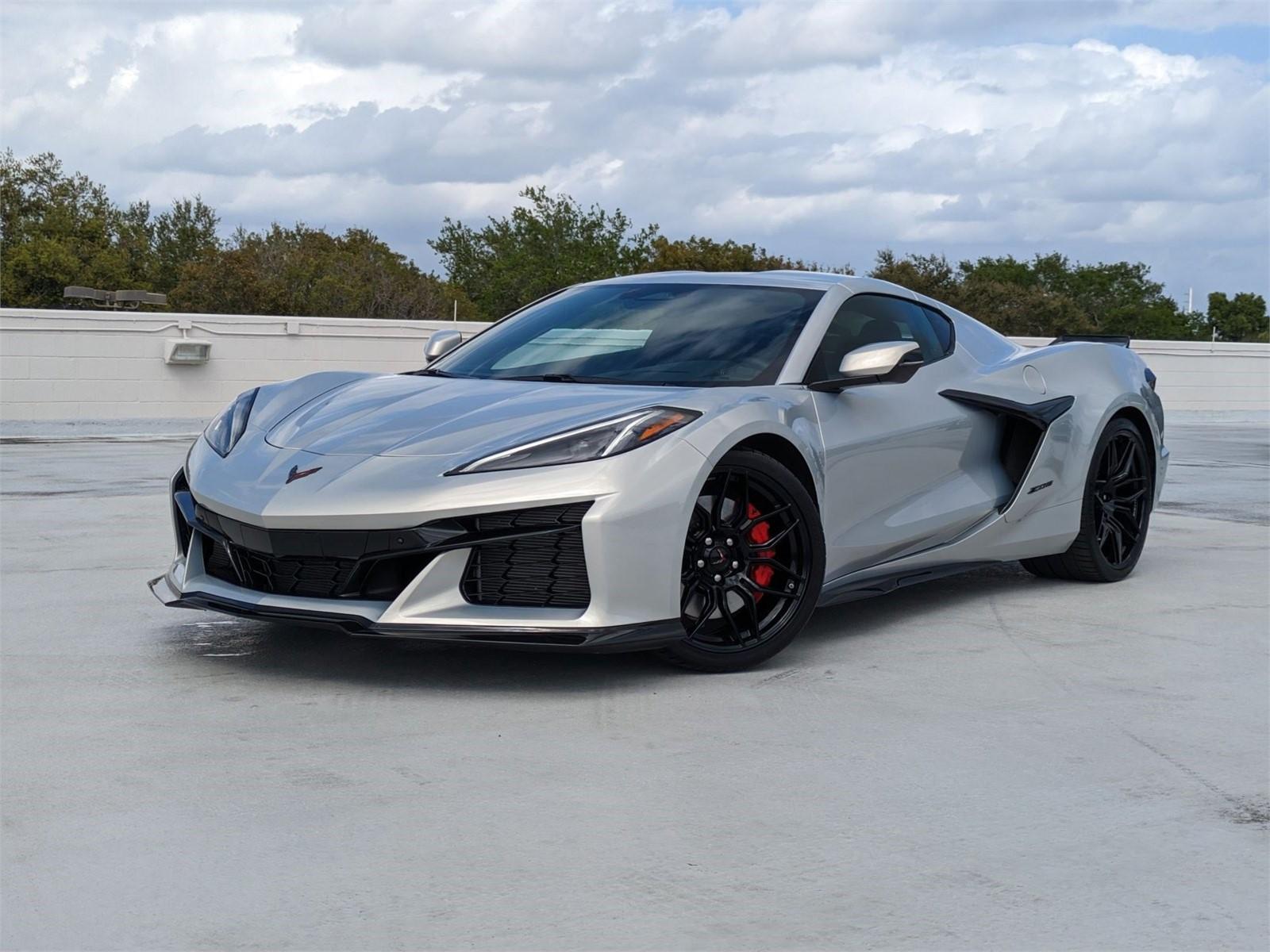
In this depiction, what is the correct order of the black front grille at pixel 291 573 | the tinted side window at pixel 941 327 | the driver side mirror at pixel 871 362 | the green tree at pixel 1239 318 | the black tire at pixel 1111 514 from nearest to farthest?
the black front grille at pixel 291 573, the driver side mirror at pixel 871 362, the tinted side window at pixel 941 327, the black tire at pixel 1111 514, the green tree at pixel 1239 318

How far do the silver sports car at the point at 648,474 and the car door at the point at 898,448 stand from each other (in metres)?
0.01

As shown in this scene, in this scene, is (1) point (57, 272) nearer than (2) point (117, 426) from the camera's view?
No

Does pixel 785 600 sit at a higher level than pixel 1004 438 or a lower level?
lower

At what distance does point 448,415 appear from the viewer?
4.75m

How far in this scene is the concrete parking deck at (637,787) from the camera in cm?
276

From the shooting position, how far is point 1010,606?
614cm

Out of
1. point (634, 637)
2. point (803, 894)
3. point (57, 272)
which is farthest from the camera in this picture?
point (57, 272)

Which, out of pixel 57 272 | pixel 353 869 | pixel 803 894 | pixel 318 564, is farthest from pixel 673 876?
pixel 57 272

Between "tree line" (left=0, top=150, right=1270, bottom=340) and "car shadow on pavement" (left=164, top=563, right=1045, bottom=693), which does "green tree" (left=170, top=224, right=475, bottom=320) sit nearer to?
"tree line" (left=0, top=150, right=1270, bottom=340)

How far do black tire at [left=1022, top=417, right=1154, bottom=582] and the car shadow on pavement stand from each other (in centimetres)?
115

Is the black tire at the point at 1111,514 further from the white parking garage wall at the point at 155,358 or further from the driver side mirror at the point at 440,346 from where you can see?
the white parking garage wall at the point at 155,358

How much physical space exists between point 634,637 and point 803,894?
1566mm

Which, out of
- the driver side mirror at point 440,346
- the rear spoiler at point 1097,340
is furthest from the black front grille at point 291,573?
the rear spoiler at point 1097,340

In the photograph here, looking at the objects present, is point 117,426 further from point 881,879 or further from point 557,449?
point 881,879
